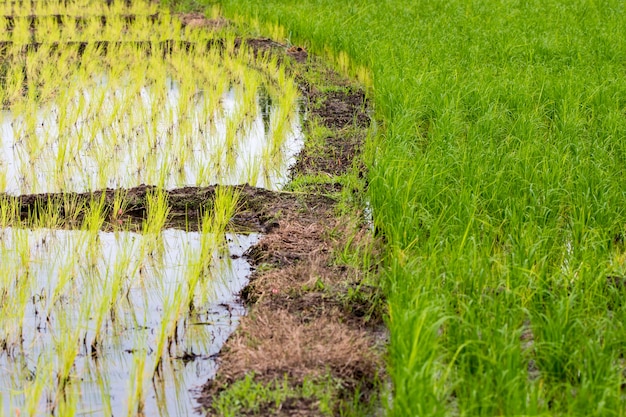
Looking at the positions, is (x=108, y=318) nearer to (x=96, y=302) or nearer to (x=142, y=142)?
(x=96, y=302)

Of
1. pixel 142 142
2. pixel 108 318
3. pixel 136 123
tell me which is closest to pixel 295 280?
pixel 108 318

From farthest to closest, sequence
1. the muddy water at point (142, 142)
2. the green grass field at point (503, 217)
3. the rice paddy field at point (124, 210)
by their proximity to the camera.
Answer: the muddy water at point (142, 142), the rice paddy field at point (124, 210), the green grass field at point (503, 217)

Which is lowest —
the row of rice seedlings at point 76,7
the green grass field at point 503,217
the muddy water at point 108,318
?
the muddy water at point 108,318

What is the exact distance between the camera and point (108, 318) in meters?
3.67

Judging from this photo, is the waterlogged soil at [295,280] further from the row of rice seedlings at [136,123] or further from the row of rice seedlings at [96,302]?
the row of rice seedlings at [136,123]

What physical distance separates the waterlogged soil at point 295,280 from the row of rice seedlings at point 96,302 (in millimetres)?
141

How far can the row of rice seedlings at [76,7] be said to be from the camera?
12.7 m

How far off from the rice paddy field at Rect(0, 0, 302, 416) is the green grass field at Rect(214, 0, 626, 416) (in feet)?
2.65

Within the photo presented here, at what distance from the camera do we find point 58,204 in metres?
4.91

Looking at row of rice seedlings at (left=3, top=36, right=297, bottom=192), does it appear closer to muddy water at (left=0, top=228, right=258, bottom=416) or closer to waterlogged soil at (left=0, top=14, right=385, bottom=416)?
waterlogged soil at (left=0, top=14, right=385, bottom=416)

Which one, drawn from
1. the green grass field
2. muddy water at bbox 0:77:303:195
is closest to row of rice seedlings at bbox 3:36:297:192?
muddy water at bbox 0:77:303:195

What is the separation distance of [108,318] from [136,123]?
334 centimetres

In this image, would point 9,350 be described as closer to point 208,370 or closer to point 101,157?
point 208,370

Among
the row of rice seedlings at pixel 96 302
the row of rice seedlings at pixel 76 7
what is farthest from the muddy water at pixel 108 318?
the row of rice seedlings at pixel 76 7
